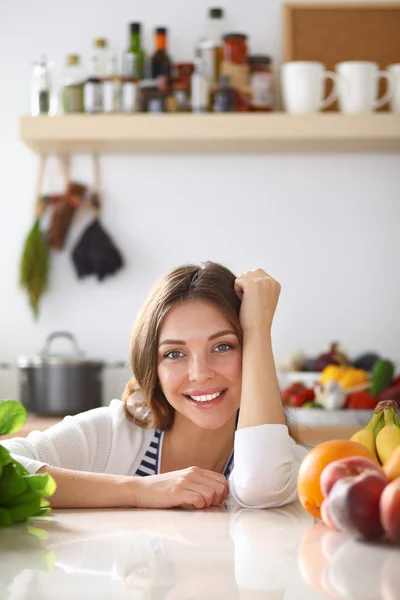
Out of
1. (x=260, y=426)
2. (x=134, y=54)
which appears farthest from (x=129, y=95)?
(x=260, y=426)

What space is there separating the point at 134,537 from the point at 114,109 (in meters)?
2.14

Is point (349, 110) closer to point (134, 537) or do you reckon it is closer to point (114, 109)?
point (114, 109)

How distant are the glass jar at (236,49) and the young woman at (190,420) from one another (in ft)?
5.42

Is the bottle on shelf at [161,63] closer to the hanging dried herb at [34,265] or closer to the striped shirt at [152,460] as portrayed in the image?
the hanging dried herb at [34,265]

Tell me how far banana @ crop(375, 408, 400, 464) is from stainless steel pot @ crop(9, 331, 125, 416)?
1.74 meters

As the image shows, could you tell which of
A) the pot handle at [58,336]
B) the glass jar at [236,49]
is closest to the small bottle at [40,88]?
the glass jar at [236,49]

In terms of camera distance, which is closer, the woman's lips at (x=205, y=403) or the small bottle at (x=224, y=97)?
the woman's lips at (x=205, y=403)

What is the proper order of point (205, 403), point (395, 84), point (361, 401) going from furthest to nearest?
1. point (395, 84)
2. point (361, 401)
3. point (205, 403)

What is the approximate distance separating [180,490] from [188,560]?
322 millimetres

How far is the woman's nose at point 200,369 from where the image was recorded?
127 cm

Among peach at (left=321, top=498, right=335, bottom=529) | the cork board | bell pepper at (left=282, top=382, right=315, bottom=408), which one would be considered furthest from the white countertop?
the cork board

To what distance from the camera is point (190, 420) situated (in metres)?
1.41

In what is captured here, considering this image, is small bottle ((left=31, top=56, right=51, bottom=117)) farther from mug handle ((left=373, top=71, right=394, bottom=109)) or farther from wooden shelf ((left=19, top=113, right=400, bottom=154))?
mug handle ((left=373, top=71, right=394, bottom=109))

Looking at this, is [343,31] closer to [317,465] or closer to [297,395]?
[297,395]
